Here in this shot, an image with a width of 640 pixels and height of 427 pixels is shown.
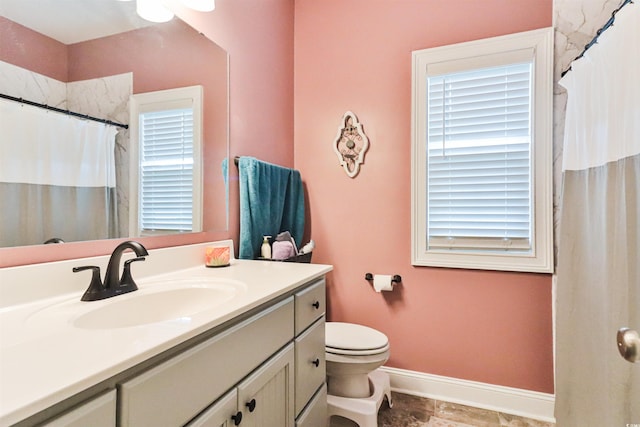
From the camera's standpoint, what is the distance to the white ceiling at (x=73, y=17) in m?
0.86

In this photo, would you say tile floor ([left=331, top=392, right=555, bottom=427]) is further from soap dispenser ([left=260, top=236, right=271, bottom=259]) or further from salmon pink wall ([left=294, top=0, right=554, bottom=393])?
soap dispenser ([left=260, top=236, right=271, bottom=259])

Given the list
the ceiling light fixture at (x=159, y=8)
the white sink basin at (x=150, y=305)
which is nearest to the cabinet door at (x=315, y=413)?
the white sink basin at (x=150, y=305)

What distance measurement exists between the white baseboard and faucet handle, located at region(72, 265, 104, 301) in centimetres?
173

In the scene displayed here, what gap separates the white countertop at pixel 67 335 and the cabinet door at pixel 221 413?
201 millimetres

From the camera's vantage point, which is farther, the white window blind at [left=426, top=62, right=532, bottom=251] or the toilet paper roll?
the toilet paper roll

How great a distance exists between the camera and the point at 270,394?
981mm

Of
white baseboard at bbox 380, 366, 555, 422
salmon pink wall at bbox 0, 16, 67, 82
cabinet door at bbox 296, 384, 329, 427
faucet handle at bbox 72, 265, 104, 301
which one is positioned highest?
salmon pink wall at bbox 0, 16, 67, 82

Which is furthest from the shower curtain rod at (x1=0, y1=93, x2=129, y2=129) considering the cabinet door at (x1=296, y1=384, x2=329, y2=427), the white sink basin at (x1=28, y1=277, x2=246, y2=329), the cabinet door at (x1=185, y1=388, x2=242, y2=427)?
the cabinet door at (x1=296, y1=384, x2=329, y2=427)

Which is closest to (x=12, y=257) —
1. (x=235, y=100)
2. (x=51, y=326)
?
(x=51, y=326)

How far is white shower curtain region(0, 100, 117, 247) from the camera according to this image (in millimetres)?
829

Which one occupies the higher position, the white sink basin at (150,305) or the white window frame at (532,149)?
the white window frame at (532,149)

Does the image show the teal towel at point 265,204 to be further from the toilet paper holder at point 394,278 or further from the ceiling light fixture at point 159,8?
the ceiling light fixture at point 159,8

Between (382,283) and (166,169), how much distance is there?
137cm

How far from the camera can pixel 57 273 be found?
90cm
